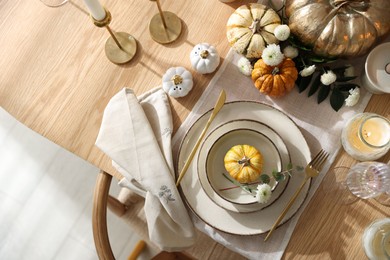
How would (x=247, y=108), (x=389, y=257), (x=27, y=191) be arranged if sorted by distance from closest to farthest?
(x=389, y=257)
(x=247, y=108)
(x=27, y=191)

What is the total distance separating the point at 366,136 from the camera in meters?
0.80

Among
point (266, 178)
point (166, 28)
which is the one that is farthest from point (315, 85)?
point (166, 28)

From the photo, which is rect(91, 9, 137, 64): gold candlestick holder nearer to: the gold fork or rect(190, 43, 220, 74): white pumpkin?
rect(190, 43, 220, 74): white pumpkin

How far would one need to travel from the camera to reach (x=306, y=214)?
0.83 meters

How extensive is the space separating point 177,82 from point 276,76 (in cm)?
21

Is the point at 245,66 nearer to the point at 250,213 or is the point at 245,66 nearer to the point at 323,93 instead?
the point at 323,93

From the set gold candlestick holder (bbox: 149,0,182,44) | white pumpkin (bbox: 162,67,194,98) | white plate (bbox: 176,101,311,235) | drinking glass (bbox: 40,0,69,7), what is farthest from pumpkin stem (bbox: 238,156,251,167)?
drinking glass (bbox: 40,0,69,7)

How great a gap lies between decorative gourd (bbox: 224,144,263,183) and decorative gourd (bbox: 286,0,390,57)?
0.26 meters

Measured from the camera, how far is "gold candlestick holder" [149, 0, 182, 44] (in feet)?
3.06

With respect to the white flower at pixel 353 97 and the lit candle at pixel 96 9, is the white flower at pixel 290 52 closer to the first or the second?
the white flower at pixel 353 97

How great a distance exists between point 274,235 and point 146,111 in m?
0.38

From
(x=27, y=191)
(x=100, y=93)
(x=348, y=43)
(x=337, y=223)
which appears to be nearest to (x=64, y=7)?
(x=100, y=93)

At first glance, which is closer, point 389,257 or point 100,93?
point 389,257

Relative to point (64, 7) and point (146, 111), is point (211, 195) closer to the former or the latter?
point (146, 111)
